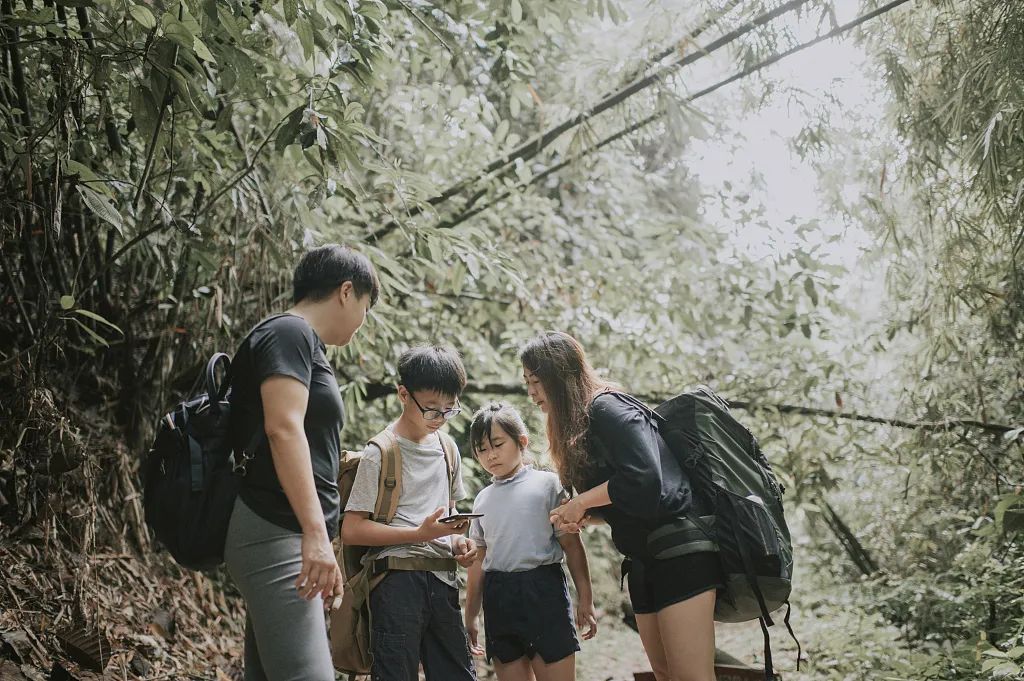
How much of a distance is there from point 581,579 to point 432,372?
1.01 m

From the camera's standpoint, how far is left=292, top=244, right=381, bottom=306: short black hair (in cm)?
217

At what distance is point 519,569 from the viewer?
114 inches

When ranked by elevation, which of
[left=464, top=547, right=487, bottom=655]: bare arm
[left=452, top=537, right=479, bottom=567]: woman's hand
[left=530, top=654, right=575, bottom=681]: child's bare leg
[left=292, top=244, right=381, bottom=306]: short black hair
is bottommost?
[left=530, top=654, right=575, bottom=681]: child's bare leg

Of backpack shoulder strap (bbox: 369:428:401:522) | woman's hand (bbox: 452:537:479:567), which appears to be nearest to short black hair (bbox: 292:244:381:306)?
backpack shoulder strap (bbox: 369:428:401:522)

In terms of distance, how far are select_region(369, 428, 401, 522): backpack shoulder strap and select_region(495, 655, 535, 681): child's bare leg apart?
2.43ft

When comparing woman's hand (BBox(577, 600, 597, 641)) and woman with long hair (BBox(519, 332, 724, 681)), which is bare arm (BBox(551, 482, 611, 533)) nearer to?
woman with long hair (BBox(519, 332, 724, 681))

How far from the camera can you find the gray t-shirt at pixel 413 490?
2.62 meters

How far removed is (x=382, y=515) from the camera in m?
2.62

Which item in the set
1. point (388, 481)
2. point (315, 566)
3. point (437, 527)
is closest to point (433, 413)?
point (388, 481)

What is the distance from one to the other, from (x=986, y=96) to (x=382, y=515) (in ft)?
11.4

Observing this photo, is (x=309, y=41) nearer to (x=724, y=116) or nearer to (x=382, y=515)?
(x=382, y=515)

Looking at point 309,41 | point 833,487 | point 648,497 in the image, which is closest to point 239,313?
point 309,41

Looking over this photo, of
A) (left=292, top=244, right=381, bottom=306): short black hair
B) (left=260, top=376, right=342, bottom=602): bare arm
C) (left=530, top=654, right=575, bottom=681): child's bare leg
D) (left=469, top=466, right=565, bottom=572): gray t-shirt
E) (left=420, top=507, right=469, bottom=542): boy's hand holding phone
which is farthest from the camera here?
(left=469, top=466, right=565, bottom=572): gray t-shirt

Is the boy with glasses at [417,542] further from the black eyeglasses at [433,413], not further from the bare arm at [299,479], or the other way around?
the bare arm at [299,479]
